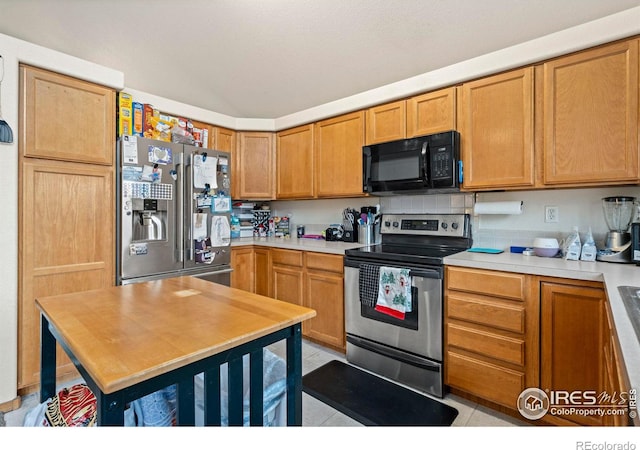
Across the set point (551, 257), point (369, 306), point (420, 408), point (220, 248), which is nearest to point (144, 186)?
point (220, 248)

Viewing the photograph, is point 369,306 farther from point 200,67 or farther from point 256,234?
point 200,67

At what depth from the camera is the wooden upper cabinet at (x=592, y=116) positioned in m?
1.70

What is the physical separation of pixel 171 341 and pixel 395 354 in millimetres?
1685

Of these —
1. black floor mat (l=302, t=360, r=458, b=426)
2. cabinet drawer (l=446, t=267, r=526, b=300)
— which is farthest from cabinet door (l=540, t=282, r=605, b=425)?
black floor mat (l=302, t=360, r=458, b=426)

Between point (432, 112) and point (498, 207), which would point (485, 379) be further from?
point (432, 112)

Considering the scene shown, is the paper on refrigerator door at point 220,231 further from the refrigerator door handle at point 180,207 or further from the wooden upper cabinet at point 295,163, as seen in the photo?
the wooden upper cabinet at point 295,163

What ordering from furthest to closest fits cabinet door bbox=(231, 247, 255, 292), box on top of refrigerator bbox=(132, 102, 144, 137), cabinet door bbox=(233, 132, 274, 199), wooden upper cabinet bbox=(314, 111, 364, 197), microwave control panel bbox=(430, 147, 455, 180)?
cabinet door bbox=(233, 132, 274, 199)
cabinet door bbox=(231, 247, 255, 292)
wooden upper cabinet bbox=(314, 111, 364, 197)
box on top of refrigerator bbox=(132, 102, 144, 137)
microwave control panel bbox=(430, 147, 455, 180)

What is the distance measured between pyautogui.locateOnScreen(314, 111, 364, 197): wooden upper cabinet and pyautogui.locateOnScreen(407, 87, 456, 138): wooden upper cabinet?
0.46 metres

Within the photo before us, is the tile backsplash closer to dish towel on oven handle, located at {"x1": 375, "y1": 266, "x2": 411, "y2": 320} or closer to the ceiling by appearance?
dish towel on oven handle, located at {"x1": 375, "y1": 266, "x2": 411, "y2": 320}

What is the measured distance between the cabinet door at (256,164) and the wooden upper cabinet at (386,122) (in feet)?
4.08

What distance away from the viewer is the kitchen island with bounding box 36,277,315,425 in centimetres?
80

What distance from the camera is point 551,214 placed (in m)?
2.19

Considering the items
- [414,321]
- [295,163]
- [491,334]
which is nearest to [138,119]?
[295,163]

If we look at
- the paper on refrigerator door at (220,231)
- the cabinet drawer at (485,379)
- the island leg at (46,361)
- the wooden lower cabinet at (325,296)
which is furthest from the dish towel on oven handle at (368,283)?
the island leg at (46,361)
